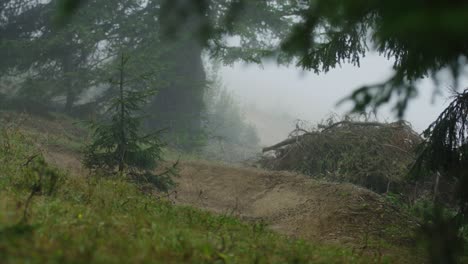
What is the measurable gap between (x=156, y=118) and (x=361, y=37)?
1973 centimetres

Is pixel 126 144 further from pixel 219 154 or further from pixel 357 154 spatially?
pixel 219 154

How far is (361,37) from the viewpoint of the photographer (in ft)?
28.3

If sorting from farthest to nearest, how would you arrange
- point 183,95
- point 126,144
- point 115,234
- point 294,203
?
1. point 183,95
2. point 294,203
3. point 126,144
4. point 115,234

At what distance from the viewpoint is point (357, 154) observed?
50.3 feet

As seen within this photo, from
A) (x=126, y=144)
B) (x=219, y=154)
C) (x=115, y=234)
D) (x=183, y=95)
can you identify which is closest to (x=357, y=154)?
(x=126, y=144)

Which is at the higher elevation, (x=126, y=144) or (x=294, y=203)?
(x=126, y=144)

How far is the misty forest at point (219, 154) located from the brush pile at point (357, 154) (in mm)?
51

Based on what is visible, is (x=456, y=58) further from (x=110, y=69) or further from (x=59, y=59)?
(x=59, y=59)

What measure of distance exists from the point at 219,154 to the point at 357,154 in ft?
53.9

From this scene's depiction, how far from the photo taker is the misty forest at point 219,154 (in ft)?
13.2

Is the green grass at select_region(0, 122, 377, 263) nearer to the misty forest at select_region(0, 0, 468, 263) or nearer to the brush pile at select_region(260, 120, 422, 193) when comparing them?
the misty forest at select_region(0, 0, 468, 263)

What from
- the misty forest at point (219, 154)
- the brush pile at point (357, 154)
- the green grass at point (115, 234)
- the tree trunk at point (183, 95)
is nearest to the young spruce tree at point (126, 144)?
the misty forest at point (219, 154)

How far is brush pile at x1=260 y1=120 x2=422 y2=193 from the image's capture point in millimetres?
14578

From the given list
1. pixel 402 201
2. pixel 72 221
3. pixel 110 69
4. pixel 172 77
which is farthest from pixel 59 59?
pixel 72 221
